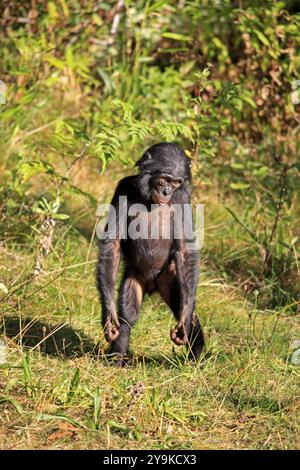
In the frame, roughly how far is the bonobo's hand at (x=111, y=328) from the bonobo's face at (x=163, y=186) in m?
0.74

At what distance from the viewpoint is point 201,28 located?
945 cm

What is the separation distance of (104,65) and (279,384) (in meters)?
5.16

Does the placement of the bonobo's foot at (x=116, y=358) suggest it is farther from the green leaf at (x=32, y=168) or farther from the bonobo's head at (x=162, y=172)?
the green leaf at (x=32, y=168)

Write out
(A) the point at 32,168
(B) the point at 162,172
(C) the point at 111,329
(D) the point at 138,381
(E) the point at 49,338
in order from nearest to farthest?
(D) the point at 138,381 → (C) the point at 111,329 → (B) the point at 162,172 → (E) the point at 49,338 → (A) the point at 32,168

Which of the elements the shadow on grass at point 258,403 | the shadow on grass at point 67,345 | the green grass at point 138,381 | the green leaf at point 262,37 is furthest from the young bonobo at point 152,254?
the green leaf at point 262,37

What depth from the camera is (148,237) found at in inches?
223

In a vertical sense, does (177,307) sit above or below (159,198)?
below

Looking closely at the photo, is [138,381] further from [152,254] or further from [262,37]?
[262,37]

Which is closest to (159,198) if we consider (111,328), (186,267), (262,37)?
(186,267)

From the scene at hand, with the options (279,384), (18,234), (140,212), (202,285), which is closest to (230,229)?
(202,285)

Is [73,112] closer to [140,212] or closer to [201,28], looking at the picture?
[201,28]

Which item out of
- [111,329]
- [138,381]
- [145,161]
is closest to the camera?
[138,381]

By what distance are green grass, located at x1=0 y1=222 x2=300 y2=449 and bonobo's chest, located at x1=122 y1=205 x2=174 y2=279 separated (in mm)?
566

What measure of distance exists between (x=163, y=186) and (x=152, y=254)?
45 cm
